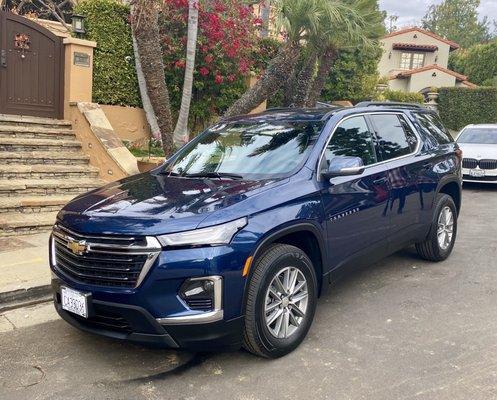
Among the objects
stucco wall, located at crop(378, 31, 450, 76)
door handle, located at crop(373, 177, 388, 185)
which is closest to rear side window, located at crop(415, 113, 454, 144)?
door handle, located at crop(373, 177, 388, 185)

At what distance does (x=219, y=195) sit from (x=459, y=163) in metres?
4.00

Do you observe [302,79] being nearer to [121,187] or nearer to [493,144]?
[493,144]

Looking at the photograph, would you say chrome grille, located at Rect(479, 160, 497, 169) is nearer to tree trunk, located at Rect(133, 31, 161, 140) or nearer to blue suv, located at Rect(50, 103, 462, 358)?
tree trunk, located at Rect(133, 31, 161, 140)

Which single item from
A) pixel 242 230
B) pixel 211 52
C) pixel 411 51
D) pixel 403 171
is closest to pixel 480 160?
pixel 211 52

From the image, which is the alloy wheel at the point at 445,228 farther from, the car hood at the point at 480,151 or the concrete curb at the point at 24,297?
the car hood at the point at 480,151

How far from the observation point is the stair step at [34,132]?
852cm

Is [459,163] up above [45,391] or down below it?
above

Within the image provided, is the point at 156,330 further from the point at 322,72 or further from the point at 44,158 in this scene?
the point at 322,72

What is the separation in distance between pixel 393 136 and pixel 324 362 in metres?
2.61

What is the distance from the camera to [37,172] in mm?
8062

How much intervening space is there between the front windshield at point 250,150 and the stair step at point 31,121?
4928 millimetres

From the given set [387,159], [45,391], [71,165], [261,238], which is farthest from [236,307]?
[71,165]

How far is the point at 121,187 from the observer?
435 centimetres

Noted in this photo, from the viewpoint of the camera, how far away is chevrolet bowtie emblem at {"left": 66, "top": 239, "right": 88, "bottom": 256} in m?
3.50
